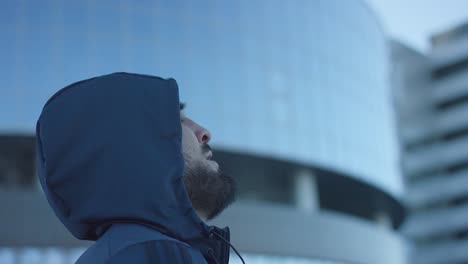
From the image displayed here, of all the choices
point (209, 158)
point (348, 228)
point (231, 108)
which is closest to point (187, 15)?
point (231, 108)

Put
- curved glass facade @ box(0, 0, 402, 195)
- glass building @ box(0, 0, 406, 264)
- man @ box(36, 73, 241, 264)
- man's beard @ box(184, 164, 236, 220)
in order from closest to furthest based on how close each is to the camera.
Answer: man @ box(36, 73, 241, 264), man's beard @ box(184, 164, 236, 220), glass building @ box(0, 0, 406, 264), curved glass facade @ box(0, 0, 402, 195)

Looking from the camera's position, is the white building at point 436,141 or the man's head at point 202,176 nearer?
the man's head at point 202,176

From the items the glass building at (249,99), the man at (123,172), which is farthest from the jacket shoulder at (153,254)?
the glass building at (249,99)

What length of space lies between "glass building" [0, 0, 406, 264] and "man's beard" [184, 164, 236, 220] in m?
26.0

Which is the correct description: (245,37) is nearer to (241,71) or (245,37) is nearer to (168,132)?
(241,71)

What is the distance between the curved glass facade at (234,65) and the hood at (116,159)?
27.6m

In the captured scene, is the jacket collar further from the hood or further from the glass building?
the glass building

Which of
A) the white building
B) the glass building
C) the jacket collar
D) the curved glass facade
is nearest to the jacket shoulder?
the jacket collar

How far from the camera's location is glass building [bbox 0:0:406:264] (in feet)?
98.3

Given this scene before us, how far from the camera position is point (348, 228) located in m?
34.1

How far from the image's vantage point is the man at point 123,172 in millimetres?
2199

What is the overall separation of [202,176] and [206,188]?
5 centimetres

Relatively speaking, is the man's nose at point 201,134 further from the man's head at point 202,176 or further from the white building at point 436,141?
the white building at point 436,141

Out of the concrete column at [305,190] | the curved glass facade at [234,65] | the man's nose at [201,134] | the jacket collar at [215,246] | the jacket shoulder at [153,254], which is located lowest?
the jacket shoulder at [153,254]
